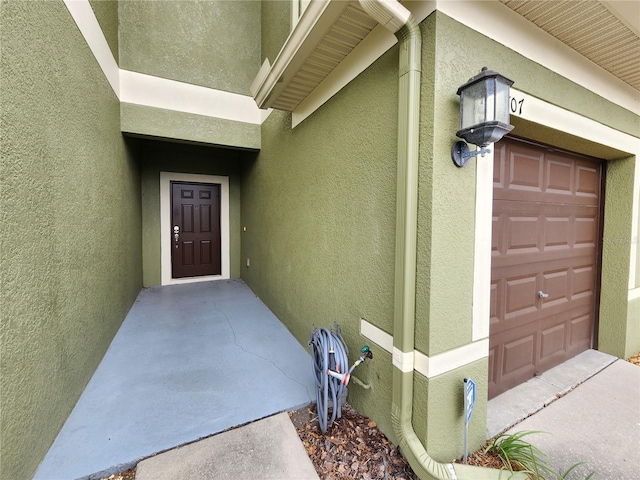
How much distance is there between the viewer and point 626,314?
2.52 metres

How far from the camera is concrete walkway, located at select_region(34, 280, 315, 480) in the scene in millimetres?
1497

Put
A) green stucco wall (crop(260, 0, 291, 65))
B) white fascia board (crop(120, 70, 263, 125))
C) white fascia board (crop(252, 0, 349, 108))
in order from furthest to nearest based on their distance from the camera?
white fascia board (crop(120, 70, 263, 125))
green stucco wall (crop(260, 0, 291, 65))
white fascia board (crop(252, 0, 349, 108))

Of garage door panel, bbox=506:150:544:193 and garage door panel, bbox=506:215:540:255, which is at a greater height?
garage door panel, bbox=506:150:544:193

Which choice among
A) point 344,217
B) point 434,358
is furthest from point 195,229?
point 434,358

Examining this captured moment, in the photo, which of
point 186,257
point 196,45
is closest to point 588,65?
point 196,45

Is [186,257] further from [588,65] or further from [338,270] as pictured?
[588,65]

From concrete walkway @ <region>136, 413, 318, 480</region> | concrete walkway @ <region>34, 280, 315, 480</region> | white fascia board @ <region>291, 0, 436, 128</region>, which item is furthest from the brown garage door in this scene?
concrete walkway @ <region>34, 280, 315, 480</region>

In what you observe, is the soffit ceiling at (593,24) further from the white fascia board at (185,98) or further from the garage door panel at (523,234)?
the white fascia board at (185,98)

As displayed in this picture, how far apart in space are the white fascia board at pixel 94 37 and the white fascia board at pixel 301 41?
1294mm

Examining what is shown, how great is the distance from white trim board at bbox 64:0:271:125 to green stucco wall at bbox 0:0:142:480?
525mm

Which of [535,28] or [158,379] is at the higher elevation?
[535,28]

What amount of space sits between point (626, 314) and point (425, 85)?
3.01m

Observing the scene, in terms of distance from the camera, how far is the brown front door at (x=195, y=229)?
4.94 m

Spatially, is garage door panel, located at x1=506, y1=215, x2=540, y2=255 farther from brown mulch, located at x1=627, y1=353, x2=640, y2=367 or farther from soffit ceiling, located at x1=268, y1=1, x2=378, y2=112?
brown mulch, located at x1=627, y1=353, x2=640, y2=367
